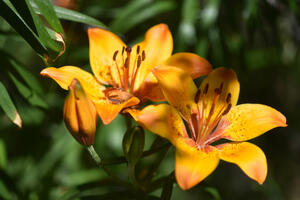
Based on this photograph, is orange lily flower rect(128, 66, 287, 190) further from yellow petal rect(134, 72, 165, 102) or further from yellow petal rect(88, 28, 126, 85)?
yellow petal rect(88, 28, 126, 85)

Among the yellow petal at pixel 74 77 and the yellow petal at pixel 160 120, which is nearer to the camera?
the yellow petal at pixel 160 120

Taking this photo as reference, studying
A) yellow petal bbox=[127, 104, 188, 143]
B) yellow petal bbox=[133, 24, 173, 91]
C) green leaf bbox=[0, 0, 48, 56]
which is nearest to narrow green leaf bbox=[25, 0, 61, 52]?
green leaf bbox=[0, 0, 48, 56]

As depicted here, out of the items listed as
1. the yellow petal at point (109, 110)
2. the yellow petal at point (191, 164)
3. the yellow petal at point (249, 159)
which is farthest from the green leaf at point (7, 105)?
the yellow petal at point (249, 159)

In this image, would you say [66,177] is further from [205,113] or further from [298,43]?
[298,43]

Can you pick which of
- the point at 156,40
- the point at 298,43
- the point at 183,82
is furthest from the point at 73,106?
the point at 298,43

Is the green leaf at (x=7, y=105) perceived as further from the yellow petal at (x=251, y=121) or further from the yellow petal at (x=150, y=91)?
the yellow petal at (x=251, y=121)

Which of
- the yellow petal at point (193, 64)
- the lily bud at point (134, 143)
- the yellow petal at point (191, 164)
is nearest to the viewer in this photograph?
the yellow petal at point (191, 164)

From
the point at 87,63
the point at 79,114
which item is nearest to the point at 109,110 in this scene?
the point at 79,114
